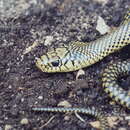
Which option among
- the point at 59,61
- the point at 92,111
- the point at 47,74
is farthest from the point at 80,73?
the point at 92,111

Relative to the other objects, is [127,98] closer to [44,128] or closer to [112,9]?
[44,128]

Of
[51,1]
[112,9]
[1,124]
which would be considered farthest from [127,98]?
[51,1]

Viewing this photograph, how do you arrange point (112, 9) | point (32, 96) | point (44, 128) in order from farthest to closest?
1. point (112, 9)
2. point (32, 96)
3. point (44, 128)

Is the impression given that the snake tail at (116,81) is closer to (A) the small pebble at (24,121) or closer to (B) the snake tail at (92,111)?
(B) the snake tail at (92,111)

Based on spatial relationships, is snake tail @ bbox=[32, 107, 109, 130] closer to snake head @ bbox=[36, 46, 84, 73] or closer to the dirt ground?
the dirt ground

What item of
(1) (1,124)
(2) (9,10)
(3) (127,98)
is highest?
(2) (9,10)
